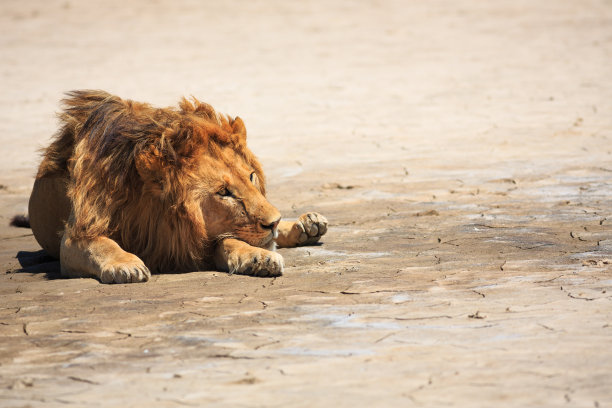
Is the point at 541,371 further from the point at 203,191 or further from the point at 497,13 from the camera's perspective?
the point at 497,13

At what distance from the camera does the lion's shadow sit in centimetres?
604

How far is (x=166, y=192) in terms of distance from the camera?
18.1 feet

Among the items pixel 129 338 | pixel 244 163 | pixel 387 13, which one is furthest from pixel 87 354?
pixel 387 13

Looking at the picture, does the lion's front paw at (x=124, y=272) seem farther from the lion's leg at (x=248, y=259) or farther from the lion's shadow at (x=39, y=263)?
the lion's shadow at (x=39, y=263)

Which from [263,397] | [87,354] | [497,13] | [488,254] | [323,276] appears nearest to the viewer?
[263,397]

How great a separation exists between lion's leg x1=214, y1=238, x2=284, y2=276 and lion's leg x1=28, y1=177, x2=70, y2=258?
128 centimetres

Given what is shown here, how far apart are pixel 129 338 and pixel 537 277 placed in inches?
85.8

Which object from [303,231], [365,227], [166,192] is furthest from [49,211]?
[365,227]

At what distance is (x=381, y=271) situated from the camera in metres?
5.42

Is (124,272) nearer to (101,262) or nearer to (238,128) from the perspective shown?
(101,262)

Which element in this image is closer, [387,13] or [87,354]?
[87,354]

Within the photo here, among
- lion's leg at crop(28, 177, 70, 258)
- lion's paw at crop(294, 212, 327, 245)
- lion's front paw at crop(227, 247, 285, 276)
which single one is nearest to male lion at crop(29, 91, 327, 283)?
lion's front paw at crop(227, 247, 285, 276)

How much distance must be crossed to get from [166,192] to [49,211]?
1.31 m

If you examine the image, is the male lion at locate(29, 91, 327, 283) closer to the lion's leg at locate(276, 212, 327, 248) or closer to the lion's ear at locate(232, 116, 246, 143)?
the lion's ear at locate(232, 116, 246, 143)
